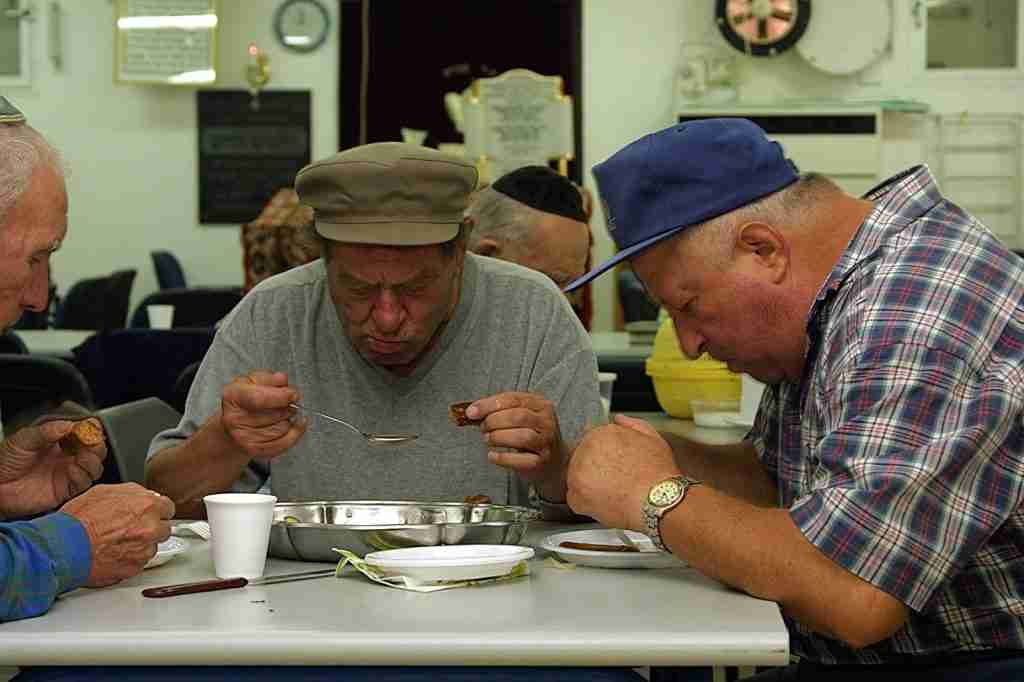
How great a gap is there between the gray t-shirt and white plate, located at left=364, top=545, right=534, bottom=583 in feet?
2.06

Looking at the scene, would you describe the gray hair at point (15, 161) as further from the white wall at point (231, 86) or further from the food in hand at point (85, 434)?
the white wall at point (231, 86)

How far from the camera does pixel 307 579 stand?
6.31ft

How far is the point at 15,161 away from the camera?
6.52ft

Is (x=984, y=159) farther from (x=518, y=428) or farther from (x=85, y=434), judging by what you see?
(x=85, y=434)

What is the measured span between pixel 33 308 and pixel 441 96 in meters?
9.06

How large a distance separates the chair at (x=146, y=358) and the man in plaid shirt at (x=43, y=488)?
7.77ft

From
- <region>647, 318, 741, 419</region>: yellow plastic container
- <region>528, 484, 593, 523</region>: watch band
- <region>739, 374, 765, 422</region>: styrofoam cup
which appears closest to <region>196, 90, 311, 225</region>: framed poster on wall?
<region>647, 318, 741, 419</region>: yellow plastic container

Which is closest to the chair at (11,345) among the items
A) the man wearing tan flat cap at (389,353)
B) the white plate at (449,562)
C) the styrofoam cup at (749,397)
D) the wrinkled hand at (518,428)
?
the styrofoam cup at (749,397)

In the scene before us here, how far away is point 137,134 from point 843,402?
10.2m

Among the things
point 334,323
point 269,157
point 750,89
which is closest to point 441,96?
point 269,157

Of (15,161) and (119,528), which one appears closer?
(119,528)

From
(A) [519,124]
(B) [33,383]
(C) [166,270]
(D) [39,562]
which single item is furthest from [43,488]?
(C) [166,270]

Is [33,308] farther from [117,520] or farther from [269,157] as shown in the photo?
[269,157]

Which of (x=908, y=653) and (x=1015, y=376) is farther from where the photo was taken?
(x=908, y=653)
